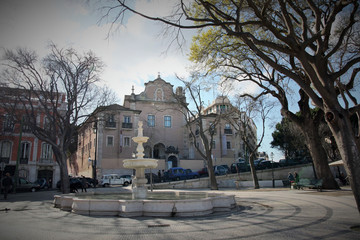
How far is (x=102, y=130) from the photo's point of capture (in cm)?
3800

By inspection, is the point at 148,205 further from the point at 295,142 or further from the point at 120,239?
the point at 295,142

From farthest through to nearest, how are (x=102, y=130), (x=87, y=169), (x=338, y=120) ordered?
(x=87, y=169) < (x=102, y=130) < (x=338, y=120)

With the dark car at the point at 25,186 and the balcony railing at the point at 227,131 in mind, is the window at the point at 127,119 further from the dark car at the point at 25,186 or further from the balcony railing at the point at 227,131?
the balcony railing at the point at 227,131

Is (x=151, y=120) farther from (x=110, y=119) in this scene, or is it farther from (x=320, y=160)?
(x=320, y=160)

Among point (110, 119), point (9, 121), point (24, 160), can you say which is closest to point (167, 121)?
point (110, 119)

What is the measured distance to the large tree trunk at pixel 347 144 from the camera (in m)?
6.04

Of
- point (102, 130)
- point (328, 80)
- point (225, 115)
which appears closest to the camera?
point (328, 80)

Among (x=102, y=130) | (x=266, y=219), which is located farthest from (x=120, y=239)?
(x=102, y=130)

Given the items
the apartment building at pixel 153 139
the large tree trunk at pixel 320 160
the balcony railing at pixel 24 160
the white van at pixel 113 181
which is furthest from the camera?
the apartment building at pixel 153 139

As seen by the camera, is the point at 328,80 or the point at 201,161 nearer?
the point at 328,80

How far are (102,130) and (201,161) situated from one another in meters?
16.4

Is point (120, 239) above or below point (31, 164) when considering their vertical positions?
below

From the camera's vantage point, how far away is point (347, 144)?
6328mm

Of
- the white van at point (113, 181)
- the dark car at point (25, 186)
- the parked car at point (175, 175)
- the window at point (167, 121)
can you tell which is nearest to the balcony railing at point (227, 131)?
the window at point (167, 121)
